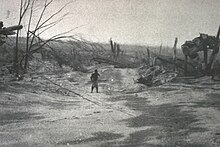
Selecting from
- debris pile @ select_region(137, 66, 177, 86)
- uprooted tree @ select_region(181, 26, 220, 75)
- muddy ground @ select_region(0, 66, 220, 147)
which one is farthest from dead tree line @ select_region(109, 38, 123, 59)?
muddy ground @ select_region(0, 66, 220, 147)

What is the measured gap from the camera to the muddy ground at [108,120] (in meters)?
5.57

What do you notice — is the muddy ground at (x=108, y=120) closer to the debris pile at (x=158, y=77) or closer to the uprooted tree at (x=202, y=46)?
the uprooted tree at (x=202, y=46)

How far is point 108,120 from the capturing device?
760 cm

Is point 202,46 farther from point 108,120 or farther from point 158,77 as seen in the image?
point 108,120

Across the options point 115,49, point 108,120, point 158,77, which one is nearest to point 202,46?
point 158,77

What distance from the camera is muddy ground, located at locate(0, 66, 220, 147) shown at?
5566 mm

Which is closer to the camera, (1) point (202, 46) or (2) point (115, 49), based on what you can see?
(1) point (202, 46)

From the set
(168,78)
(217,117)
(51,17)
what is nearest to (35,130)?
(217,117)

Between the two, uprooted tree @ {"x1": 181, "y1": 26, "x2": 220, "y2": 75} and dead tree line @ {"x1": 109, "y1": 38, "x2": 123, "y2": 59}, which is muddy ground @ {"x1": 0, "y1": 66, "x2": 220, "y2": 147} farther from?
dead tree line @ {"x1": 109, "y1": 38, "x2": 123, "y2": 59}

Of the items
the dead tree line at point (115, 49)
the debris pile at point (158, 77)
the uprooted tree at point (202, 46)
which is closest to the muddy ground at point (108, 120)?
the uprooted tree at point (202, 46)

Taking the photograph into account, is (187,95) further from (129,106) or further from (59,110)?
(59,110)


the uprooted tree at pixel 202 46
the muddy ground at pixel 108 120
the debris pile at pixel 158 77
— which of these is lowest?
the muddy ground at pixel 108 120

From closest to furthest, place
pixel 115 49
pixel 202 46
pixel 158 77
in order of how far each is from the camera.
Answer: pixel 202 46 → pixel 158 77 → pixel 115 49

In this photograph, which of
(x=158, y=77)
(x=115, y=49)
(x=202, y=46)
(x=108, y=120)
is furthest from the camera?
(x=115, y=49)
